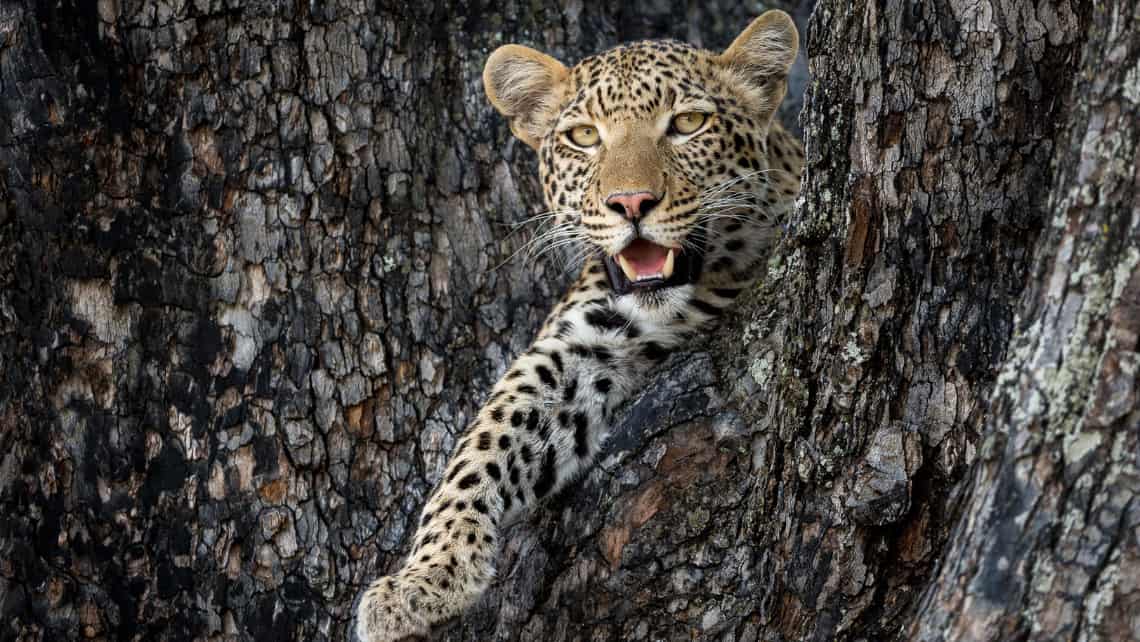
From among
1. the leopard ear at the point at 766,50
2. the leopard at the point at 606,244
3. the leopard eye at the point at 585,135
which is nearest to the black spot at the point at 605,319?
the leopard at the point at 606,244

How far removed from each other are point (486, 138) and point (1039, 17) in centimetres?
265

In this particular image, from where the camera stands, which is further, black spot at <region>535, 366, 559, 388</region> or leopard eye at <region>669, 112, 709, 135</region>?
leopard eye at <region>669, 112, 709, 135</region>

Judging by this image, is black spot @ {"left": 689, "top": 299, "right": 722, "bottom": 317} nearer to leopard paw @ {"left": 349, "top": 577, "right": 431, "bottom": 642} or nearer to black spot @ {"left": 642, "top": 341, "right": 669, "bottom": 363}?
black spot @ {"left": 642, "top": 341, "right": 669, "bottom": 363}

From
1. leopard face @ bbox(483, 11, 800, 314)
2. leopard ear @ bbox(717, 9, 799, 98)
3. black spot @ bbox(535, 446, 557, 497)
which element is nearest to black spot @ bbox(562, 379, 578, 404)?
black spot @ bbox(535, 446, 557, 497)

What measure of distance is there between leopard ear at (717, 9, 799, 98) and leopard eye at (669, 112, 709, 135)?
28 cm

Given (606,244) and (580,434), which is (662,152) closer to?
(606,244)

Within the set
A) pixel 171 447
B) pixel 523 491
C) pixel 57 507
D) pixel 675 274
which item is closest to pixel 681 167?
pixel 675 274

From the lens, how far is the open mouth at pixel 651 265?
4.59m


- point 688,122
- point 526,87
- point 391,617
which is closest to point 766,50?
point 688,122

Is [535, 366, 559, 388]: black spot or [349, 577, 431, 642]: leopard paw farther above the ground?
[535, 366, 559, 388]: black spot

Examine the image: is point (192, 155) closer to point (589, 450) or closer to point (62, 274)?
point (62, 274)

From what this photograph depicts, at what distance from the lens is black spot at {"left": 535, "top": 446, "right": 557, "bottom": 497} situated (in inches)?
177

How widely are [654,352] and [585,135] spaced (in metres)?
0.92

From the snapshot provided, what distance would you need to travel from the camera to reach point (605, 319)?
15.5ft
